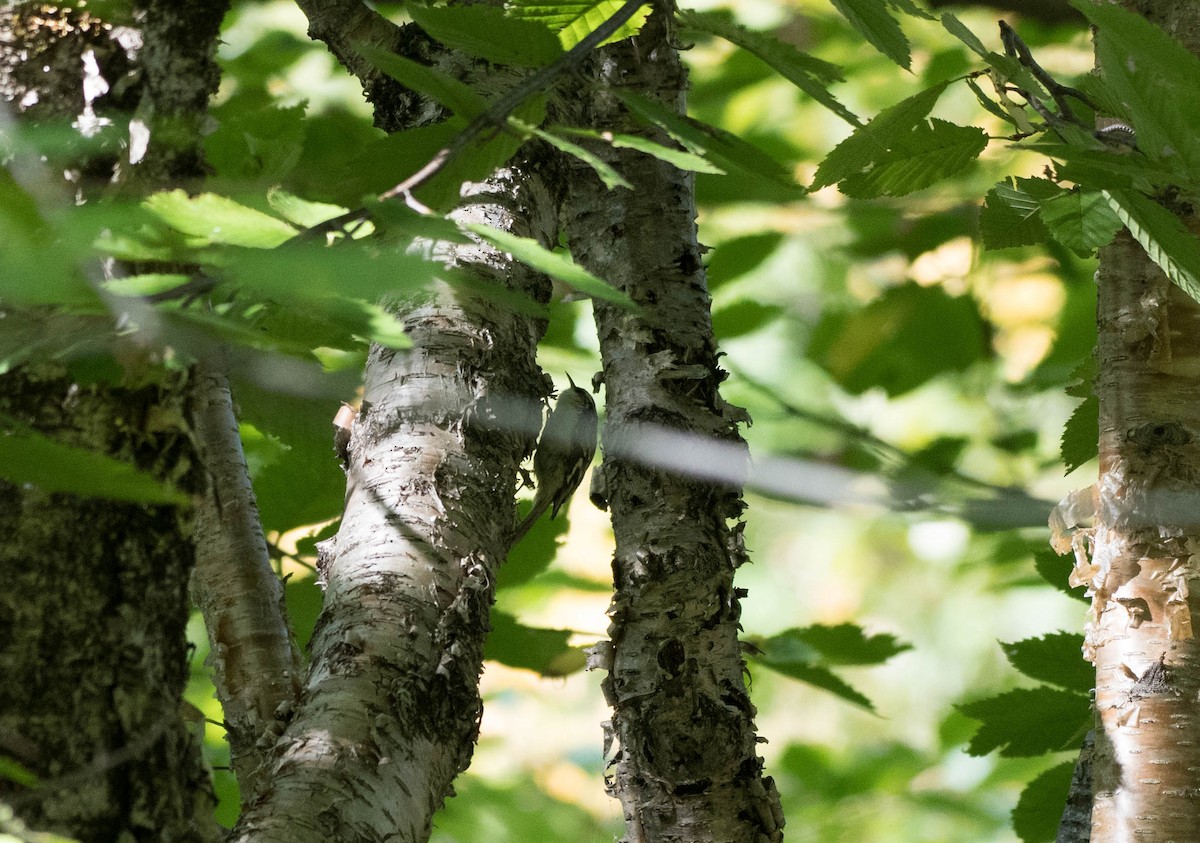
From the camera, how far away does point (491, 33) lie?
0.95m

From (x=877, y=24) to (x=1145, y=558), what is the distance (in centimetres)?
82

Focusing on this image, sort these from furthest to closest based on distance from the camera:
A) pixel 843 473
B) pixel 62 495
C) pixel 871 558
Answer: pixel 871 558 < pixel 843 473 < pixel 62 495

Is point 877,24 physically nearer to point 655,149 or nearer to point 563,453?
point 655,149

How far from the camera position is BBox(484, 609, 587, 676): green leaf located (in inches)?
81.1

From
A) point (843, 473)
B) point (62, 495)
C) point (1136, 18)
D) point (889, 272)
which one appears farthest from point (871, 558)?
point (62, 495)

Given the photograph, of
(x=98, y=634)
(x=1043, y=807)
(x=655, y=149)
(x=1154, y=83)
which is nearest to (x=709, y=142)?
(x=655, y=149)

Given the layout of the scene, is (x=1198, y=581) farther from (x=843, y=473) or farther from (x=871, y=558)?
(x=871, y=558)

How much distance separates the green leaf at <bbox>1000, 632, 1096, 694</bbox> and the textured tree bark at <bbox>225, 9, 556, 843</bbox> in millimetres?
1007

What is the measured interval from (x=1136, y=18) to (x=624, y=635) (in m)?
1.18

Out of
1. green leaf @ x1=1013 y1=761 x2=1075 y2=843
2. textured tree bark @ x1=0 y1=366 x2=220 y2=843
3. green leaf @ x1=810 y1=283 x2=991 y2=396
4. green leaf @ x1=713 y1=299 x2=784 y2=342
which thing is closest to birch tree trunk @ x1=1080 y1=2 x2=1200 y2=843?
green leaf @ x1=1013 y1=761 x2=1075 y2=843

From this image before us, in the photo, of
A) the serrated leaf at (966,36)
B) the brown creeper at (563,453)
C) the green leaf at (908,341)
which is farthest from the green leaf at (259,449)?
the green leaf at (908,341)

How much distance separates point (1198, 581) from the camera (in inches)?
57.7

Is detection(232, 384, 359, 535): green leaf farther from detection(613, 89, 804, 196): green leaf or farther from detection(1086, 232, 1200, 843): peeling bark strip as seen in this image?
detection(1086, 232, 1200, 843): peeling bark strip

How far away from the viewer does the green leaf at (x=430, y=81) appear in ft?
3.00
